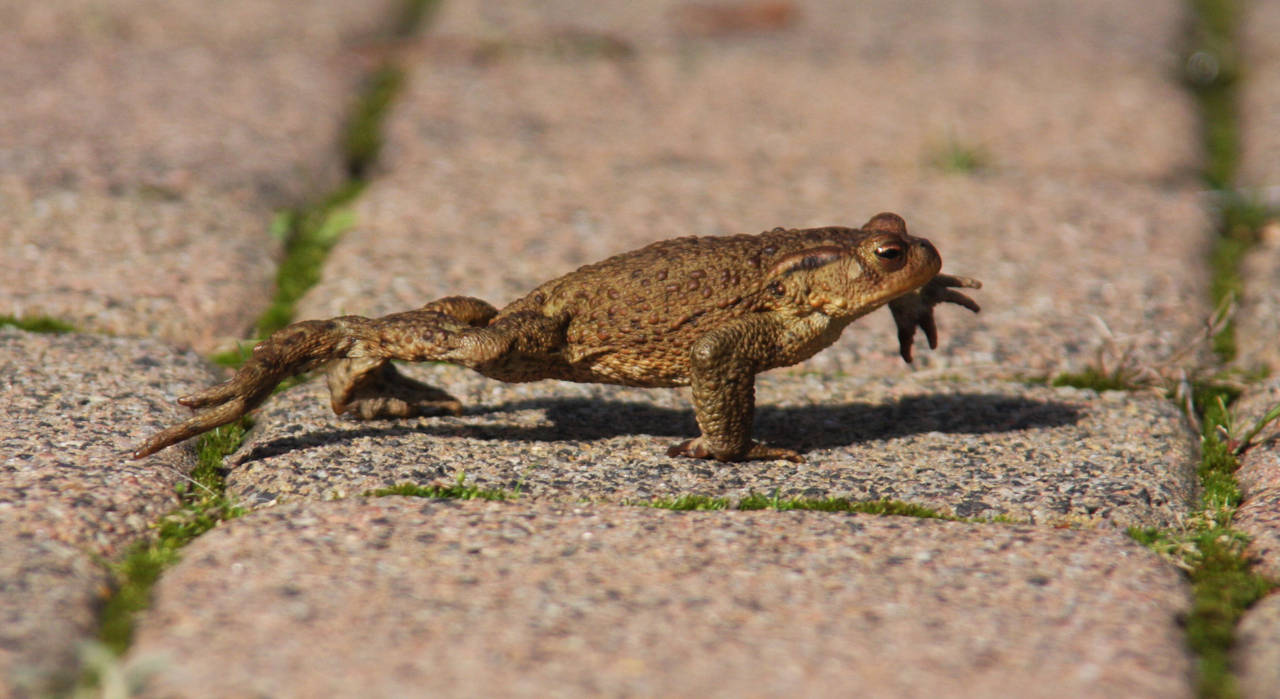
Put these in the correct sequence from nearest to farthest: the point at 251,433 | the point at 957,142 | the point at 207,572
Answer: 1. the point at 207,572
2. the point at 251,433
3. the point at 957,142

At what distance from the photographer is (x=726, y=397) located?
2479mm

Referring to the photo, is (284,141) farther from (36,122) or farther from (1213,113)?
(1213,113)

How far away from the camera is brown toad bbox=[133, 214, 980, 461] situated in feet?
8.30

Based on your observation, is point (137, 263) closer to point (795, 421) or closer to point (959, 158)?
point (795, 421)

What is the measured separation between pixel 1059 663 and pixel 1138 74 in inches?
158

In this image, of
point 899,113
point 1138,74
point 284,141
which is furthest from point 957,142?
point 284,141

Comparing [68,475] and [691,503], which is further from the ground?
[68,475]

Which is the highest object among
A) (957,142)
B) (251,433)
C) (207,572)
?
(957,142)

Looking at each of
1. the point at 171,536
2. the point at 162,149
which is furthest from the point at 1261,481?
the point at 162,149

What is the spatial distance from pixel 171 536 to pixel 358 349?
657 mm

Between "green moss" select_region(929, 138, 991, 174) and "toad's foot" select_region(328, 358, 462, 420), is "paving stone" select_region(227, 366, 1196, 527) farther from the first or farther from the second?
"green moss" select_region(929, 138, 991, 174)

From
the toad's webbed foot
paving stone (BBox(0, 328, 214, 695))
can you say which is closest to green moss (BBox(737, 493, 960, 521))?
the toad's webbed foot

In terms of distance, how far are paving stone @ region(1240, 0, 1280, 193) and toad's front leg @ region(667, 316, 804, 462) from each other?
2.27m

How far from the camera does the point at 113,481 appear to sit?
7.09ft
